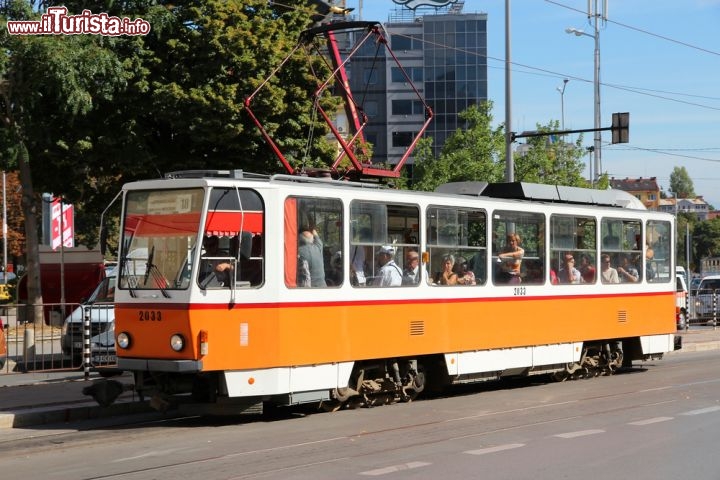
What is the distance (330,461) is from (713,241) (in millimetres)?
149987

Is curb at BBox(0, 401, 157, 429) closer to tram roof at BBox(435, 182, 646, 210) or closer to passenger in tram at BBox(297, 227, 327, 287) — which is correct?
passenger in tram at BBox(297, 227, 327, 287)

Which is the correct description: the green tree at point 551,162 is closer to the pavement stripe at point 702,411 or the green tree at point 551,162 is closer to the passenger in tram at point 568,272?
the passenger in tram at point 568,272

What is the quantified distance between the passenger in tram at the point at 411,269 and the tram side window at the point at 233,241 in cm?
282

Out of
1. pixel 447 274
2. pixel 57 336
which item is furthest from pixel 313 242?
pixel 57 336

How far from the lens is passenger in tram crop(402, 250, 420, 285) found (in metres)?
15.4

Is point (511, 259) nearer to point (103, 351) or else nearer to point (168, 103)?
point (103, 351)

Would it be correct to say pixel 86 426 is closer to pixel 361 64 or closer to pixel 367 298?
pixel 367 298

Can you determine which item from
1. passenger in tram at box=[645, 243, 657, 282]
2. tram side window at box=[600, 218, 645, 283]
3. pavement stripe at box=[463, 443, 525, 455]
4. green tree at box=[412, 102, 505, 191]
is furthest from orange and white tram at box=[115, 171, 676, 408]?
green tree at box=[412, 102, 505, 191]

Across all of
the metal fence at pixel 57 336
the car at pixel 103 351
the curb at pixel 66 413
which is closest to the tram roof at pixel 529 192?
the curb at pixel 66 413

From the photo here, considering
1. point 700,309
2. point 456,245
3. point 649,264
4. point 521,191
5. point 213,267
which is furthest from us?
point 700,309

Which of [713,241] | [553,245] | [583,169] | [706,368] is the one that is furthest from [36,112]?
[713,241]

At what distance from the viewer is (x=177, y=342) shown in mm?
12719

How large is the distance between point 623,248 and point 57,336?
1074 centimetres

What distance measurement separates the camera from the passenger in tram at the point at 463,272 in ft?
53.5
